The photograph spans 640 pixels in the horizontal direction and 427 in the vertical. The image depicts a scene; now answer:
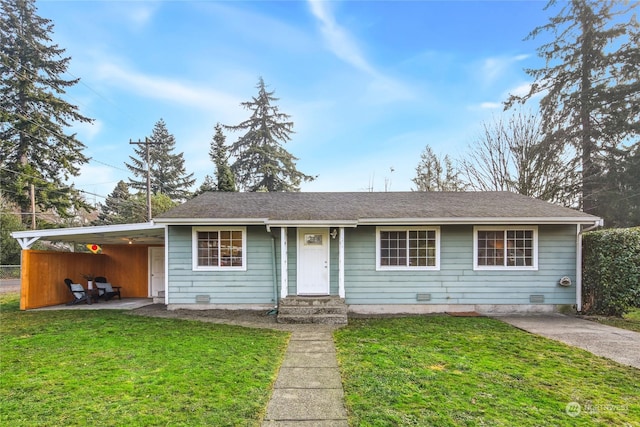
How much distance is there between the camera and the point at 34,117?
64.6 feet

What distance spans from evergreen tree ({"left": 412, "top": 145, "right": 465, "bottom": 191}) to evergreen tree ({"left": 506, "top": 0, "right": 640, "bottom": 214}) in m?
5.31

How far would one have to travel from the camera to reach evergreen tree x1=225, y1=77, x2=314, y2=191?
2859cm

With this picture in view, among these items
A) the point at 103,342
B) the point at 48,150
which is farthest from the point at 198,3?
the point at 48,150

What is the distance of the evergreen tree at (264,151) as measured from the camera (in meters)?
28.6

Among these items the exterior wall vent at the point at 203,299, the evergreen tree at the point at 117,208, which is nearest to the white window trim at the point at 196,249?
the exterior wall vent at the point at 203,299

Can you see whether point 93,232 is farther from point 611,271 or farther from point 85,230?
point 611,271

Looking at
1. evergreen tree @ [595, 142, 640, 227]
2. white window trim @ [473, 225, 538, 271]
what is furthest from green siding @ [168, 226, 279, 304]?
evergreen tree @ [595, 142, 640, 227]

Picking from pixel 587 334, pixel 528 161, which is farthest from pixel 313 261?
pixel 528 161

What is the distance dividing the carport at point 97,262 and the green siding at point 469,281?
19.2 ft

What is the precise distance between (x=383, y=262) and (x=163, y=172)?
34492 millimetres

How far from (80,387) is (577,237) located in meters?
10.8

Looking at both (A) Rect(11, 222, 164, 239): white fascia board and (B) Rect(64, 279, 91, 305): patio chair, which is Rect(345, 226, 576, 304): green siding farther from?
(B) Rect(64, 279, 91, 305): patio chair

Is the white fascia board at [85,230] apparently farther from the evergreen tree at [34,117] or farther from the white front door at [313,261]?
the evergreen tree at [34,117]

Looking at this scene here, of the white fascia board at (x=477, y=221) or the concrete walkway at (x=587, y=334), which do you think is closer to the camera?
the concrete walkway at (x=587, y=334)
